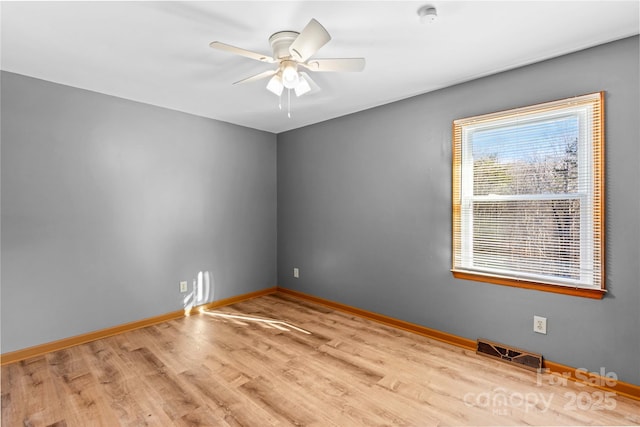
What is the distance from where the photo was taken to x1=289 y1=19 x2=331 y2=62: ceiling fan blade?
1.57 meters

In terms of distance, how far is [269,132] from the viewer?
4.55m

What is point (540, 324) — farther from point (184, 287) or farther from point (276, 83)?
point (184, 287)

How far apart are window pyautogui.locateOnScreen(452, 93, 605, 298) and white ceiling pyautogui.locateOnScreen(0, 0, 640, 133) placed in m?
0.50

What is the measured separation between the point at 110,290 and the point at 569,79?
4459mm

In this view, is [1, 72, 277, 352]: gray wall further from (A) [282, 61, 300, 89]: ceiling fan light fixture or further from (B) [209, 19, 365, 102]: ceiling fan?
(A) [282, 61, 300, 89]: ceiling fan light fixture

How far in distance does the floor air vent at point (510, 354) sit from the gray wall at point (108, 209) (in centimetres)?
297

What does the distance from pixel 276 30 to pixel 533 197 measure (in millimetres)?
2293

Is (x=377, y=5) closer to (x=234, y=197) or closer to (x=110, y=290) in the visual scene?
(x=234, y=197)

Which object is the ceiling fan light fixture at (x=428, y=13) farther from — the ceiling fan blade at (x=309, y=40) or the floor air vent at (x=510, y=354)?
the floor air vent at (x=510, y=354)

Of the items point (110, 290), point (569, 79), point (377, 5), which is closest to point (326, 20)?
point (377, 5)

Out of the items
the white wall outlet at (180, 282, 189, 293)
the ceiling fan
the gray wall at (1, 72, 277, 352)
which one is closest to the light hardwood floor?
the gray wall at (1, 72, 277, 352)

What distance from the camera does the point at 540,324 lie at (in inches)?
93.4

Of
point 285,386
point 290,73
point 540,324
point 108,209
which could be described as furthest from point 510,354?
point 108,209

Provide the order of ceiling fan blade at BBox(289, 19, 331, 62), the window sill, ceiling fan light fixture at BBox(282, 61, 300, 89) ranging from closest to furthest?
ceiling fan blade at BBox(289, 19, 331, 62), ceiling fan light fixture at BBox(282, 61, 300, 89), the window sill
